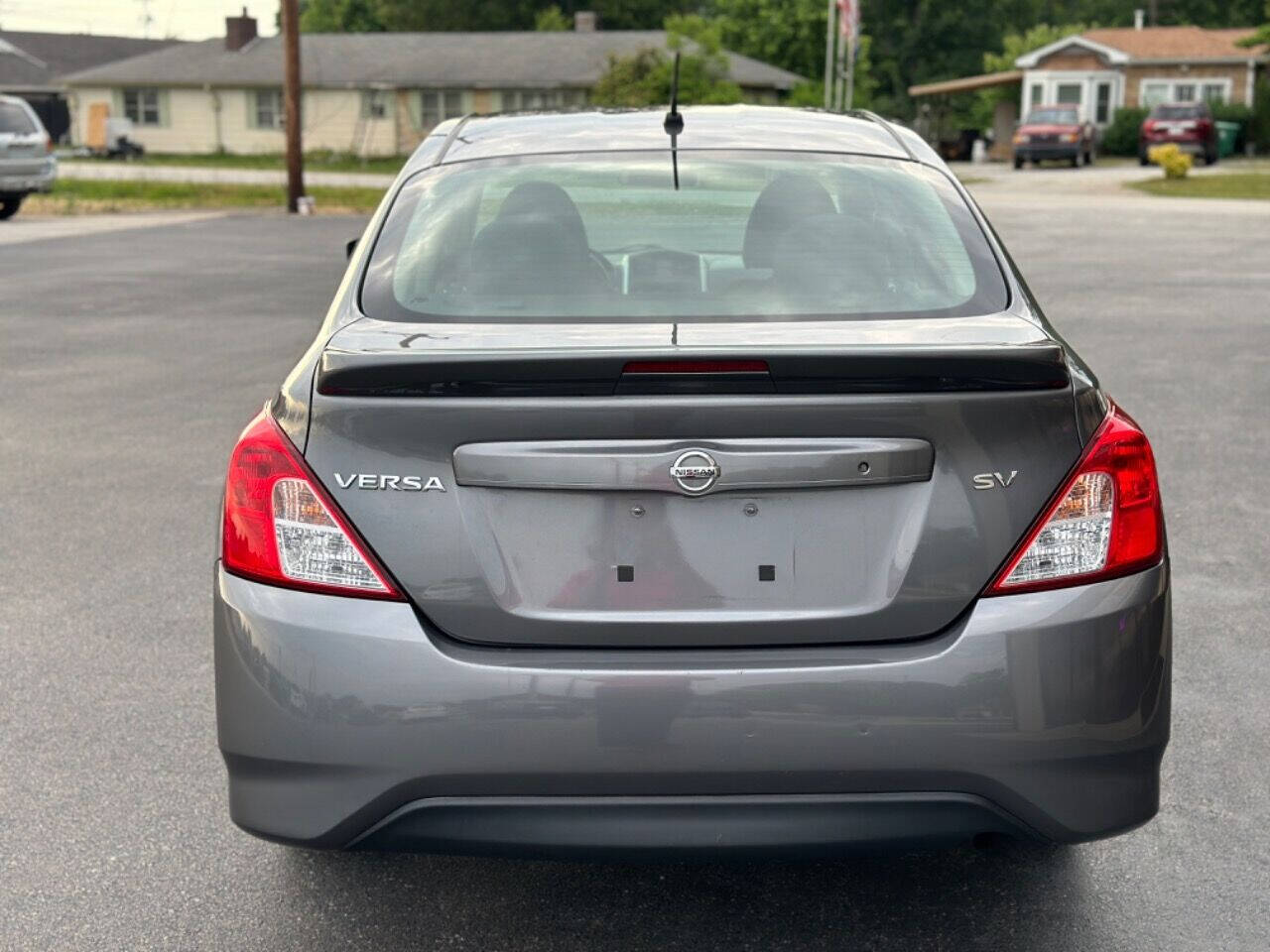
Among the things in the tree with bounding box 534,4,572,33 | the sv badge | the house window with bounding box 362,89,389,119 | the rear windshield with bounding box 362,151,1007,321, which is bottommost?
the house window with bounding box 362,89,389,119

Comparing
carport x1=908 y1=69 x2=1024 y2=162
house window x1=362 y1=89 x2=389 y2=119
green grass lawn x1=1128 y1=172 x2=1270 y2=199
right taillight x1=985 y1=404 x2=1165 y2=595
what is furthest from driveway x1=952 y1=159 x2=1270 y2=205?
right taillight x1=985 y1=404 x2=1165 y2=595

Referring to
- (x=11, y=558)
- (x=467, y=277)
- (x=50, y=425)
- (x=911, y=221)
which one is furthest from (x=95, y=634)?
(x=50, y=425)

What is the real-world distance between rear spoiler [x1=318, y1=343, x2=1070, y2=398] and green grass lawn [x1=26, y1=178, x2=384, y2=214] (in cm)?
2708

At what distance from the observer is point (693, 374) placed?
2.81 meters

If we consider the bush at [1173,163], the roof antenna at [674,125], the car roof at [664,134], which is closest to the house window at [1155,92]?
the bush at [1173,163]

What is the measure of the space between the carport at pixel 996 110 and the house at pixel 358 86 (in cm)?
727

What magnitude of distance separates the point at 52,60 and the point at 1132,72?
162 ft

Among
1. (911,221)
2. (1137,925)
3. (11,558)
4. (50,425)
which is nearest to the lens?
(1137,925)

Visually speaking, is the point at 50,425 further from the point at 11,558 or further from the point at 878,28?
the point at 878,28

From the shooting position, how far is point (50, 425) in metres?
9.12

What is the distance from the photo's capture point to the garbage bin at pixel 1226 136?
55.4 m

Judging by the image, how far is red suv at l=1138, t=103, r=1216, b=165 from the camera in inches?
1932

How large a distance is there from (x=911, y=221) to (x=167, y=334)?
1019cm

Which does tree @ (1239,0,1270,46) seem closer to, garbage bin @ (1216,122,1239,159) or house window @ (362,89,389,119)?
garbage bin @ (1216,122,1239,159)
